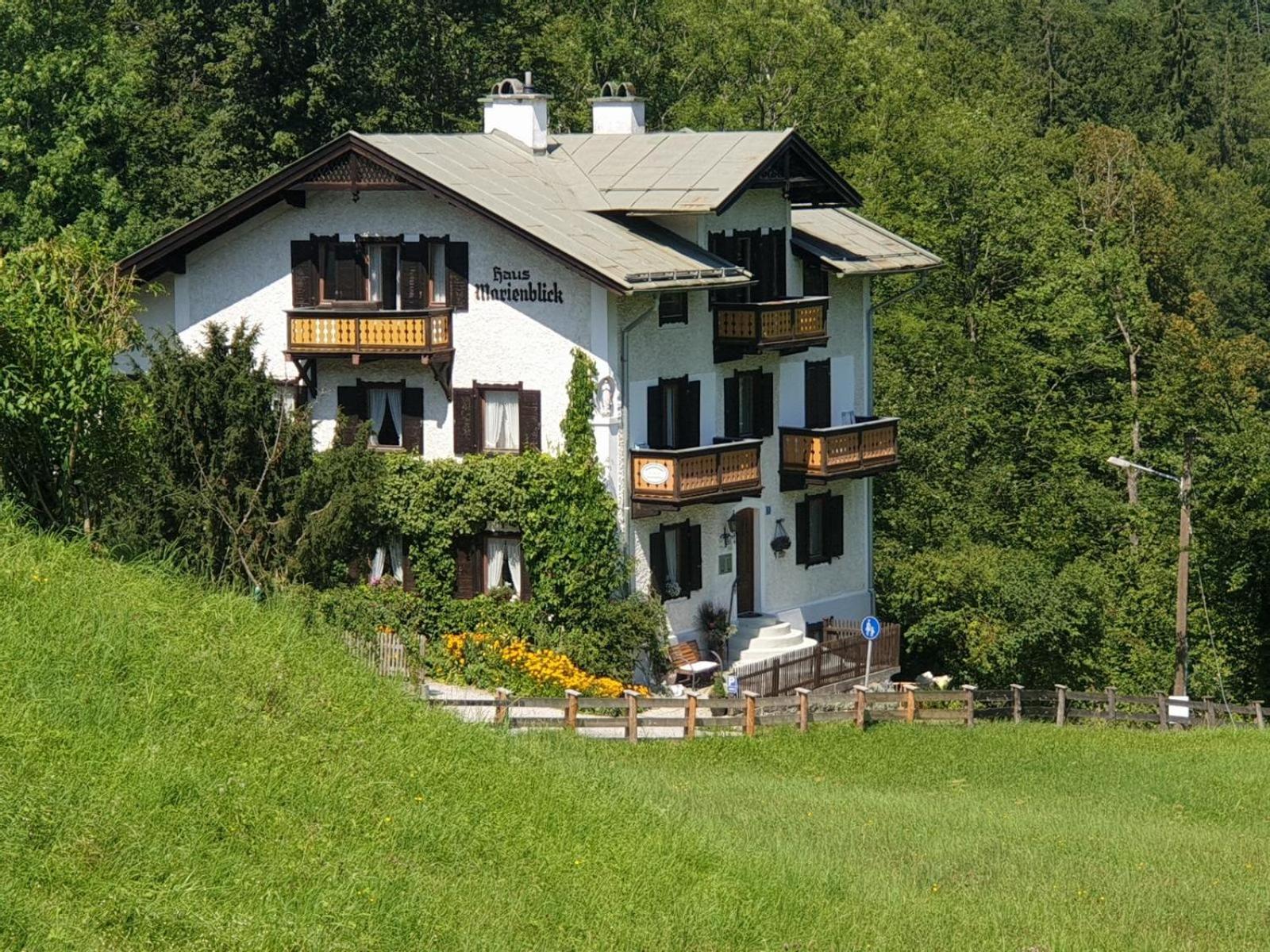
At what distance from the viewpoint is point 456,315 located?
126 feet

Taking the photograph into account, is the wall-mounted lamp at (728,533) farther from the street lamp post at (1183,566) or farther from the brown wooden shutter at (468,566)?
the street lamp post at (1183,566)

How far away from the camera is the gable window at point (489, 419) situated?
38312 millimetres

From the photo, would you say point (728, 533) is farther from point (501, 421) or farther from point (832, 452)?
point (501, 421)

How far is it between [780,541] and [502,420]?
7.19 m

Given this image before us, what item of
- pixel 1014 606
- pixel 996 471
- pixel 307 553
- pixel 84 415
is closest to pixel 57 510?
pixel 84 415

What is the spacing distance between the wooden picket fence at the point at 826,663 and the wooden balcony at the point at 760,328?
5.97m

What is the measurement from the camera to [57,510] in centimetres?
2766

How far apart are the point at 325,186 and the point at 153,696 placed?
20.1 m

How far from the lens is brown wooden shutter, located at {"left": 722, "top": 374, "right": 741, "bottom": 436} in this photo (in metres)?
41.2

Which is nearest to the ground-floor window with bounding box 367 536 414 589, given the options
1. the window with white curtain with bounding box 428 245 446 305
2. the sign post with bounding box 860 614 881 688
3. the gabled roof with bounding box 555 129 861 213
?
the window with white curtain with bounding box 428 245 446 305

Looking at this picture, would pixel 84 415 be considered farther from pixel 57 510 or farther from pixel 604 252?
pixel 604 252

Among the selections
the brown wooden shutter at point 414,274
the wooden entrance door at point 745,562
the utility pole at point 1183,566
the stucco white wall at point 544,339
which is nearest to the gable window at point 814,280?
the stucco white wall at point 544,339

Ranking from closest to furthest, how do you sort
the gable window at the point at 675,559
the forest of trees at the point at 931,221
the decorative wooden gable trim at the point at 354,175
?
the decorative wooden gable trim at the point at 354,175
the gable window at the point at 675,559
the forest of trees at the point at 931,221

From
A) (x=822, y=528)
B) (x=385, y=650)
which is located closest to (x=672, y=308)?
(x=822, y=528)
